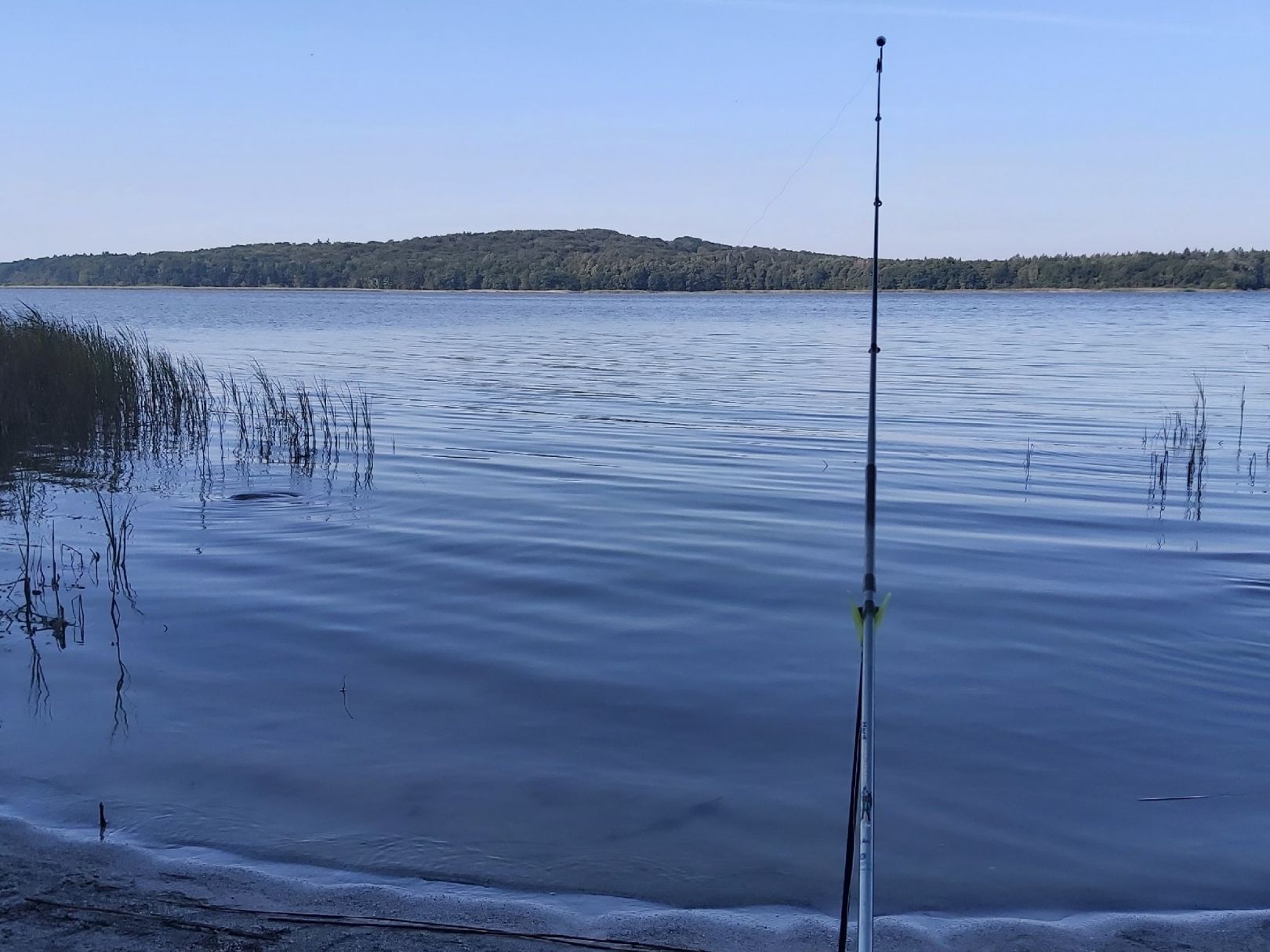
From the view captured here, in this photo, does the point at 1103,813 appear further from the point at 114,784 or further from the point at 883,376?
the point at 883,376

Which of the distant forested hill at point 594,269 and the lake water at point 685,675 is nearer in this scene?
the lake water at point 685,675

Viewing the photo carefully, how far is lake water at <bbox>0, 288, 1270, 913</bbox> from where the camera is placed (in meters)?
5.43

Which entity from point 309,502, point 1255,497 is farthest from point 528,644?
point 1255,497

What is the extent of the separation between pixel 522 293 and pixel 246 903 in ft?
448

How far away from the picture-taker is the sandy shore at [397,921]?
4.18 m

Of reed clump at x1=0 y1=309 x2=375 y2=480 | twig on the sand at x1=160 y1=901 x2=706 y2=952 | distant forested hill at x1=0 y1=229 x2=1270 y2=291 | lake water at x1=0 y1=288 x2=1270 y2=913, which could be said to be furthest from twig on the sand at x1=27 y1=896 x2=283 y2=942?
distant forested hill at x1=0 y1=229 x2=1270 y2=291

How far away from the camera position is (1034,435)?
19359mm

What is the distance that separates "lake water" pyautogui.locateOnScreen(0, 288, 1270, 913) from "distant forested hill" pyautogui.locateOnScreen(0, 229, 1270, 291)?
98.3 metres

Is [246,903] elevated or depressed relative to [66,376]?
depressed

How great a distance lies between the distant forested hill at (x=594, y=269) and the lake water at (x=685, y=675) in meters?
98.3

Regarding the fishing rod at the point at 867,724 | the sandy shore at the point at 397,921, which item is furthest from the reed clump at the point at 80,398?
the fishing rod at the point at 867,724

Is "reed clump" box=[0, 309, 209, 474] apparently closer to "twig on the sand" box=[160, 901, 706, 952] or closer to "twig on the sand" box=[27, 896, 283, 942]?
"twig on the sand" box=[27, 896, 283, 942]

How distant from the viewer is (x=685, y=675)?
7840mm

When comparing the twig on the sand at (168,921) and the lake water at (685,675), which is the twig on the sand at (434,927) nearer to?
the twig on the sand at (168,921)
